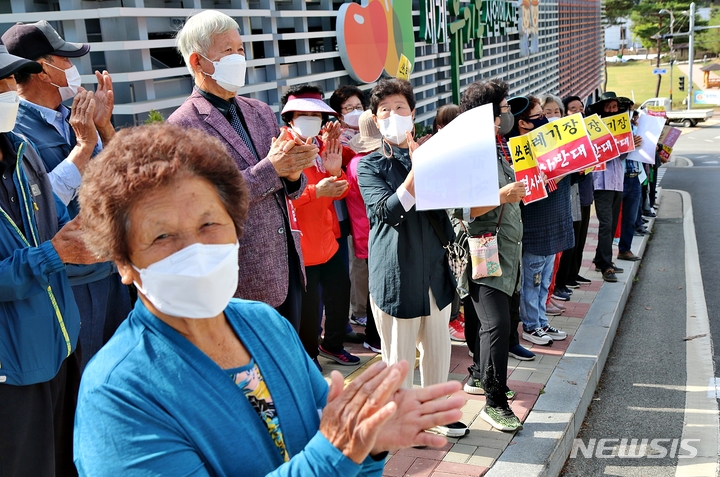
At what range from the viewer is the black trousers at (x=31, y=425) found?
8.91 ft

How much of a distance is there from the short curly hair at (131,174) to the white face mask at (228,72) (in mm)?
1641

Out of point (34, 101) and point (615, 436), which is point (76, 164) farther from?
point (615, 436)

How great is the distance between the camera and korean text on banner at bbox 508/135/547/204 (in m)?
4.94

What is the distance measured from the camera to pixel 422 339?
167 inches

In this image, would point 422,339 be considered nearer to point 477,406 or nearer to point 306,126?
point 477,406

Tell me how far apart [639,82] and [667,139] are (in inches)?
2308

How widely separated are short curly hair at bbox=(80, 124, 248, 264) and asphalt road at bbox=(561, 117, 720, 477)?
3.47 m

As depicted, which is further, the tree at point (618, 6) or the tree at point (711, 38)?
the tree at point (618, 6)

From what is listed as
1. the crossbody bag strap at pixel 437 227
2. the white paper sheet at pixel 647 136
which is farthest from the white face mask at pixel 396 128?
the white paper sheet at pixel 647 136

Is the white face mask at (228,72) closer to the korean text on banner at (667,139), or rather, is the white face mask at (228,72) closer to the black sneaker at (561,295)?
the black sneaker at (561,295)

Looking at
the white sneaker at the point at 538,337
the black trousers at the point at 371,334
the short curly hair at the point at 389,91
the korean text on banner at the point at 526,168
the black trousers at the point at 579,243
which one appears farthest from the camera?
the black trousers at the point at 579,243

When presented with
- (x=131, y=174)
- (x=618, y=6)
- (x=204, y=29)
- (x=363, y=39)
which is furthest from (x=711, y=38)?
(x=131, y=174)

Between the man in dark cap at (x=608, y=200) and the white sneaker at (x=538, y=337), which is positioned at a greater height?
the man in dark cap at (x=608, y=200)

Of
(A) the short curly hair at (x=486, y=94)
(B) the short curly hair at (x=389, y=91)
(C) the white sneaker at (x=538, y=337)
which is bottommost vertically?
(C) the white sneaker at (x=538, y=337)
